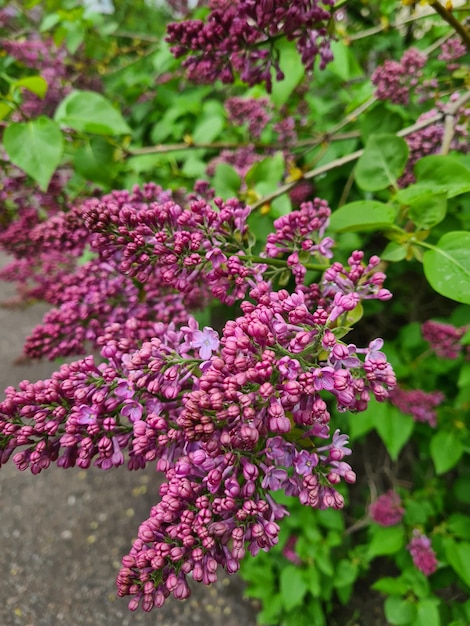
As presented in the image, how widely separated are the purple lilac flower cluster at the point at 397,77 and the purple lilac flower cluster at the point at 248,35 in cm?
A: 26

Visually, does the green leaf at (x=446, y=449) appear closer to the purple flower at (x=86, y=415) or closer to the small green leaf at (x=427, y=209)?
the small green leaf at (x=427, y=209)

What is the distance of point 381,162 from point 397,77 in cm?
33

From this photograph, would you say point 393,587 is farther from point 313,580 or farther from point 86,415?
point 86,415

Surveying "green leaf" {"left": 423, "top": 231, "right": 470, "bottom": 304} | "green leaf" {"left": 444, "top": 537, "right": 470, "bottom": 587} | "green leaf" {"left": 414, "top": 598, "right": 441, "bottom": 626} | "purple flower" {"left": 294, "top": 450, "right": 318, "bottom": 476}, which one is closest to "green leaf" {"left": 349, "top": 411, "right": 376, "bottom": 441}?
"green leaf" {"left": 444, "top": 537, "right": 470, "bottom": 587}

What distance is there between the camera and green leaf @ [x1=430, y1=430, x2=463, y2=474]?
153cm

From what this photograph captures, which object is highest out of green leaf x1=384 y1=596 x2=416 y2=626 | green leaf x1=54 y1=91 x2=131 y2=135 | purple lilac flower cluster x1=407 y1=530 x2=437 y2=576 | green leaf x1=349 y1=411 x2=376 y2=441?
green leaf x1=54 y1=91 x2=131 y2=135

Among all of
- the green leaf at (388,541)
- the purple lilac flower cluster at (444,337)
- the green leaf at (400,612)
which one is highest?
the purple lilac flower cluster at (444,337)

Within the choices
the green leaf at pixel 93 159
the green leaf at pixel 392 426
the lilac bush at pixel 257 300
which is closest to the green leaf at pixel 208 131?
the lilac bush at pixel 257 300

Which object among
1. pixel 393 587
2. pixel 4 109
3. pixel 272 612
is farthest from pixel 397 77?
pixel 272 612

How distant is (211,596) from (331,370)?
211 centimetres

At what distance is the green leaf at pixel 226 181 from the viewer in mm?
1237

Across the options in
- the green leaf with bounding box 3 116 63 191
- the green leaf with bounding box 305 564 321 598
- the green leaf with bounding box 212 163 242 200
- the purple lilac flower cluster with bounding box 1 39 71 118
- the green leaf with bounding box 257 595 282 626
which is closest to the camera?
the green leaf with bounding box 3 116 63 191

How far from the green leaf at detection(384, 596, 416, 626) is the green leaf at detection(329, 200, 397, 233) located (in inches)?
57.8

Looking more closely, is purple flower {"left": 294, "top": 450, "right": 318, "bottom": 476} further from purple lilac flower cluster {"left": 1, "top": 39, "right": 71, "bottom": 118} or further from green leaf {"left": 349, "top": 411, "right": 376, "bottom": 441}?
purple lilac flower cluster {"left": 1, "top": 39, "right": 71, "bottom": 118}
